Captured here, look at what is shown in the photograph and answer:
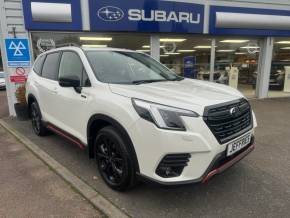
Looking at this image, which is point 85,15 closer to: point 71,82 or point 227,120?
point 71,82

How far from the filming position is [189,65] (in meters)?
9.51

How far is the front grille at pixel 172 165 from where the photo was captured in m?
2.24

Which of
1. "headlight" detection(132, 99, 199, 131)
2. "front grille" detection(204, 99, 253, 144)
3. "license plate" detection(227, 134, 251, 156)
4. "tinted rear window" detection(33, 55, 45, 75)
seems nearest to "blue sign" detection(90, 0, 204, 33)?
"tinted rear window" detection(33, 55, 45, 75)

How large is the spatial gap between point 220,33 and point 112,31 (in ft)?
13.6

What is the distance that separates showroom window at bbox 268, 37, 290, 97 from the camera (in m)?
10.3

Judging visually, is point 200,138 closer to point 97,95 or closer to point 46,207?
point 97,95

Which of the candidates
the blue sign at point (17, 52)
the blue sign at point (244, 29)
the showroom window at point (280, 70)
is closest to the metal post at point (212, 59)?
the blue sign at point (244, 29)

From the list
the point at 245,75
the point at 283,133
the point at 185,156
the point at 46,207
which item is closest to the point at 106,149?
the point at 46,207

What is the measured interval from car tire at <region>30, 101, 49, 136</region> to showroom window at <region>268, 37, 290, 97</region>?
945cm

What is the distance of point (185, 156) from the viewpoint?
2252mm

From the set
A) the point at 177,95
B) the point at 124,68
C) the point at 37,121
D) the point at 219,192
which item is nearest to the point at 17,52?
the point at 37,121

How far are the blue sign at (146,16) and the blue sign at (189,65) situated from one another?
3.91ft

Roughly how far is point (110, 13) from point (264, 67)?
6.73 meters

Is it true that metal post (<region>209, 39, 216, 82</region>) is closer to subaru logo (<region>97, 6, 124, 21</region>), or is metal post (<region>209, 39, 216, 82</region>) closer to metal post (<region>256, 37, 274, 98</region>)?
metal post (<region>256, 37, 274, 98</region>)
